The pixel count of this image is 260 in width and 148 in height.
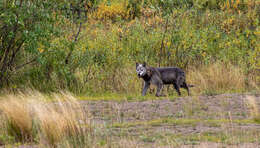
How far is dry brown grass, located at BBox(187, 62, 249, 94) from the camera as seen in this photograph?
17.2m

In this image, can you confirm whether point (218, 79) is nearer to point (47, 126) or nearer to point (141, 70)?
point (141, 70)

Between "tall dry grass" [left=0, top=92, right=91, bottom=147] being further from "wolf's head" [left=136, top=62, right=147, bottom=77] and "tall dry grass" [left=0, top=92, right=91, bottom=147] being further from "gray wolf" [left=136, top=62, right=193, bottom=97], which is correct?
"gray wolf" [left=136, top=62, right=193, bottom=97]

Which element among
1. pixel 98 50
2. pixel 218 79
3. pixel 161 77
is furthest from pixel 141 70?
pixel 218 79

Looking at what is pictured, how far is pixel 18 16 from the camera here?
13.0 metres

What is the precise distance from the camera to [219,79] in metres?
17.5

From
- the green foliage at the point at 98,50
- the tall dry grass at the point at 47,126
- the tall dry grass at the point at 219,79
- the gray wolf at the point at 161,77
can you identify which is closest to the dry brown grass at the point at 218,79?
the tall dry grass at the point at 219,79

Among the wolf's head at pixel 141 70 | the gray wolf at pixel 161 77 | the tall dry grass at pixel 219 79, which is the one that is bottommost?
the tall dry grass at pixel 219 79

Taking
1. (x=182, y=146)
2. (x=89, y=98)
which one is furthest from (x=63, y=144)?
(x=89, y=98)

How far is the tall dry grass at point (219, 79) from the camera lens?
676 inches

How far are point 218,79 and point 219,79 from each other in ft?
0.12

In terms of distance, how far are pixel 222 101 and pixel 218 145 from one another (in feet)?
17.5

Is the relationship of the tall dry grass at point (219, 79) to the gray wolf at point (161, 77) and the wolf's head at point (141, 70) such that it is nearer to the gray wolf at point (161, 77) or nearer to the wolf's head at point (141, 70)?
the gray wolf at point (161, 77)

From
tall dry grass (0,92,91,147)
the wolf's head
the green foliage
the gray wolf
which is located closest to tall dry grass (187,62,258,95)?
the green foliage

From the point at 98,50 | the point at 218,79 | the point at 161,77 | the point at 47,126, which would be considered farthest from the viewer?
the point at 98,50
